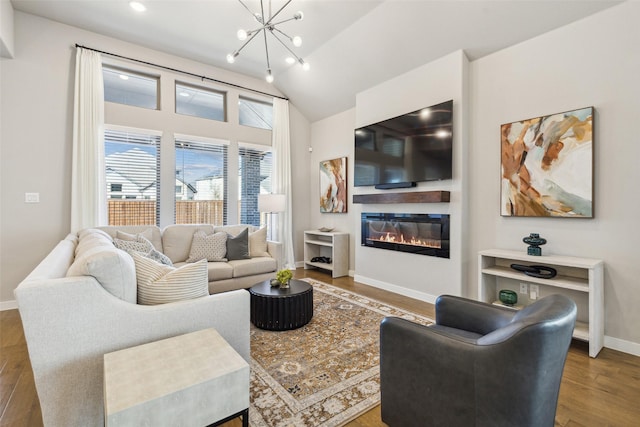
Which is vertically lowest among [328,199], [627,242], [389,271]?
[389,271]

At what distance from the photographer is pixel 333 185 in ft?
18.0

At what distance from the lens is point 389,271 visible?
4301mm

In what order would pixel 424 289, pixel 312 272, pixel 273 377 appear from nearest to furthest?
pixel 273 377, pixel 424 289, pixel 312 272

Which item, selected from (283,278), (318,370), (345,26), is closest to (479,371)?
(318,370)

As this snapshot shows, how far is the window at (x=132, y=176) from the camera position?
13.8 feet

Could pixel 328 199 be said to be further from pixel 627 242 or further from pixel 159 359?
pixel 159 359

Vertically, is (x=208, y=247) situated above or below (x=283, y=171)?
below

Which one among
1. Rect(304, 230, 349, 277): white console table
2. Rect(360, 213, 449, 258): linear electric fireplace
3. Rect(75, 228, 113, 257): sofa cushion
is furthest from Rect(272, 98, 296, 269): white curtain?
Rect(75, 228, 113, 257): sofa cushion

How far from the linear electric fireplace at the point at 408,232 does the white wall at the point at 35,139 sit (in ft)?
13.7

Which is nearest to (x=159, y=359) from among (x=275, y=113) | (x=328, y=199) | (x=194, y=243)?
(x=194, y=243)

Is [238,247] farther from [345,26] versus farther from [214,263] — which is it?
[345,26]

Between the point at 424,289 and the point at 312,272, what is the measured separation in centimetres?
217

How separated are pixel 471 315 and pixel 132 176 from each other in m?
4.63

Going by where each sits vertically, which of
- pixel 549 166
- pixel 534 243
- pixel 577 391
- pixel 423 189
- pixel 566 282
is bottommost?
pixel 577 391
